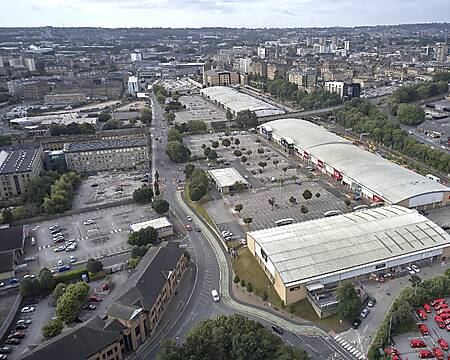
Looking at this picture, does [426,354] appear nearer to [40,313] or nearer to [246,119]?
[40,313]

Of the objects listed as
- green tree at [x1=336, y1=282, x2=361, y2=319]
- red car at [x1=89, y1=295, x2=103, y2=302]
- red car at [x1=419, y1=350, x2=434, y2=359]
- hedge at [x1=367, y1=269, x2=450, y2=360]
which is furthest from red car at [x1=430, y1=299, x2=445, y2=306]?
red car at [x1=89, y1=295, x2=103, y2=302]

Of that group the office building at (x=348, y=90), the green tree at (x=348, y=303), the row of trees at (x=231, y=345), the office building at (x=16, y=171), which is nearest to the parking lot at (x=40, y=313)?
the row of trees at (x=231, y=345)

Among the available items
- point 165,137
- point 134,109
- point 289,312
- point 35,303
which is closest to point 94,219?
point 35,303

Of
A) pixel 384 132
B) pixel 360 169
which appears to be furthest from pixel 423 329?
pixel 384 132

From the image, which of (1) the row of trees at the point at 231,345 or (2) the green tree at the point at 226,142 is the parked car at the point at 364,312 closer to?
(1) the row of trees at the point at 231,345

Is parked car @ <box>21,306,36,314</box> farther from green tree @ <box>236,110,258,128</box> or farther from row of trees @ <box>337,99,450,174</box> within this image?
green tree @ <box>236,110,258,128</box>
